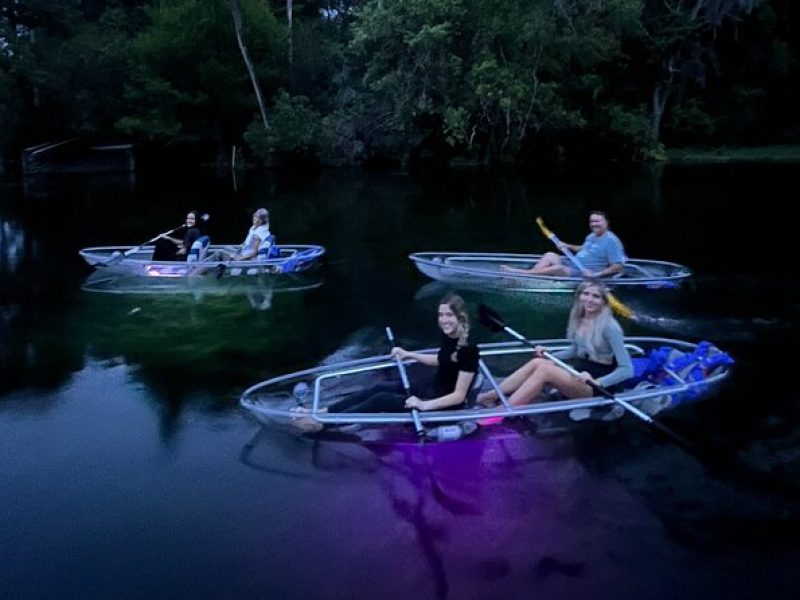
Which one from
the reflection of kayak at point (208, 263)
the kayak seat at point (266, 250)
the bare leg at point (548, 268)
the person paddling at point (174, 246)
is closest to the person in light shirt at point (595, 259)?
the bare leg at point (548, 268)

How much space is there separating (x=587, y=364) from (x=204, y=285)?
815cm

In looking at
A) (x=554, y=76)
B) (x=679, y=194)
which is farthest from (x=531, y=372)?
(x=554, y=76)

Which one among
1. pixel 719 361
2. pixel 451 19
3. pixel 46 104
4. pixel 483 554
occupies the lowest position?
pixel 483 554

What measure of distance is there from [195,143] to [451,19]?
1778cm

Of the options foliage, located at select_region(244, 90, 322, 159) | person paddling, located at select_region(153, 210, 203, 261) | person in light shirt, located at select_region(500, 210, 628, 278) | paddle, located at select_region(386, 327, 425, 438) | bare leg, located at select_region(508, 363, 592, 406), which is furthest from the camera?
foliage, located at select_region(244, 90, 322, 159)

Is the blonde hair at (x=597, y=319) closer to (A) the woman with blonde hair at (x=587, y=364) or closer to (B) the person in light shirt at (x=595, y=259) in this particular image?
(A) the woman with blonde hair at (x=587, y=364)

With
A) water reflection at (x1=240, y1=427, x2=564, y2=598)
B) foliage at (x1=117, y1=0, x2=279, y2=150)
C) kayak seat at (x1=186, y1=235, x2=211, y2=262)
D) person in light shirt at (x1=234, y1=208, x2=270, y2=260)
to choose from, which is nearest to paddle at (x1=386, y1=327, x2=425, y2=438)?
water reflection at (x1=240, y1=427, x2=564, y2=598)

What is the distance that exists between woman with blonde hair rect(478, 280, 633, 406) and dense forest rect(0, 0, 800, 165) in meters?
26.9

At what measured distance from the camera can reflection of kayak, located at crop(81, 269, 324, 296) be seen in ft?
45.6

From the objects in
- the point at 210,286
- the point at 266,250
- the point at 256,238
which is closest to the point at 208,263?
the point at 210,286

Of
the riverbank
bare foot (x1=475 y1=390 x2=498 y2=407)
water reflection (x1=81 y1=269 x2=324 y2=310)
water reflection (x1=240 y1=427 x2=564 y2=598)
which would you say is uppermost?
the riverbank

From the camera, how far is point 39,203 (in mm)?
29609

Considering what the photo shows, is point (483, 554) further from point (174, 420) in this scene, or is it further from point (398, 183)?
point (398, 183)

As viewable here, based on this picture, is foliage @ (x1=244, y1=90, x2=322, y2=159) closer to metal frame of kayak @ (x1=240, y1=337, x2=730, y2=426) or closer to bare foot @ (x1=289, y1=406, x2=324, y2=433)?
metal frame of kayak @ (x1=240, y1=337, x2=730, y2=426)
